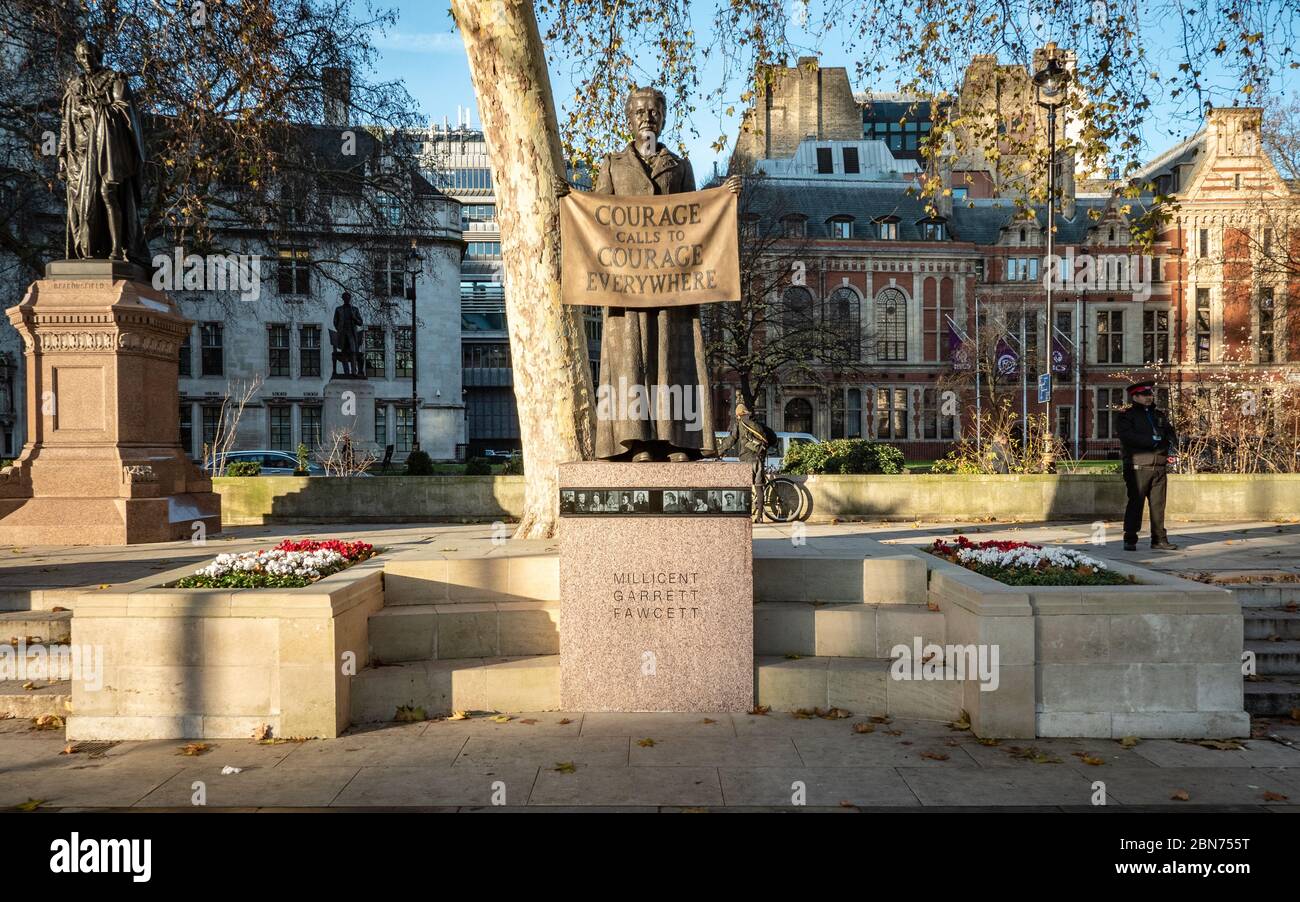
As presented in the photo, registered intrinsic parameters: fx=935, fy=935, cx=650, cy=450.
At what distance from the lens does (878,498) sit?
1706 cm

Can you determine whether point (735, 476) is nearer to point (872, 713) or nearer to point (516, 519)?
point (872, 713)

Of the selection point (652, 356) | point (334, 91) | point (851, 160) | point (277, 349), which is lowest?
point (652, 356)

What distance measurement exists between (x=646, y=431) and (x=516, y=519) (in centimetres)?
980

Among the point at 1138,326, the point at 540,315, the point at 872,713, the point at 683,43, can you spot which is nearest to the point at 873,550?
the point at 872,713

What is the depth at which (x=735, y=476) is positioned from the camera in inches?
281

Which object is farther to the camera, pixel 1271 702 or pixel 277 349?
pixel 277 349

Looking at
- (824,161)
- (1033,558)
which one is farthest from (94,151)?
(824,161)

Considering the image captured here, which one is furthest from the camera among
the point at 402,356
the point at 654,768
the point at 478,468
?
the point at 402,356

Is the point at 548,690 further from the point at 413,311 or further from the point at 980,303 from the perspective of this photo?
the point at 980,303

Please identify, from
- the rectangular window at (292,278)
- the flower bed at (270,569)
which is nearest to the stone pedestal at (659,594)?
the flower bed at (270,569)

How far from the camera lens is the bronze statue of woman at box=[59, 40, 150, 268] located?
12.6 meters

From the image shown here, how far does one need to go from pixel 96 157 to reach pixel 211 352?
41.4 metres

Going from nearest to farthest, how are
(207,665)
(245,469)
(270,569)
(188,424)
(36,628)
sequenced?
(207,665) < (270,569) < (36,628) < (245,469) < (188,424)

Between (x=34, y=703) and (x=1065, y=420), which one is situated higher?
(x=1065, y=420)
